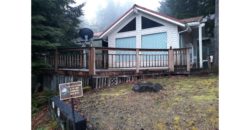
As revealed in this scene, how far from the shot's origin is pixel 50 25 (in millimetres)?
2439

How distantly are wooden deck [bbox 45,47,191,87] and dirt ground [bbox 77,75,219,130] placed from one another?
39 centimetres

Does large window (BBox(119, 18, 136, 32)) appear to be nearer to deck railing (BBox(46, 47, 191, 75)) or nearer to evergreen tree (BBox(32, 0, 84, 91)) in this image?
deck railing (BBox(46, 47, 191, 75))

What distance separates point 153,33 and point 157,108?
4.66ft

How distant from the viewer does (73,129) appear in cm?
201

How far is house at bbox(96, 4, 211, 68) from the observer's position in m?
2.75

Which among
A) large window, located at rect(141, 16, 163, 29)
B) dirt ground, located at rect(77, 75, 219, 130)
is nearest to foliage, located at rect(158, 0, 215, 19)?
dirt ground, located at rect(77, 75, 219, 130)

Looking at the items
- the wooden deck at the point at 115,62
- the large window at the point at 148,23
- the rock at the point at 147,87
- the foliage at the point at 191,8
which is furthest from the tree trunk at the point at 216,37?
the large window at the point at 148,23

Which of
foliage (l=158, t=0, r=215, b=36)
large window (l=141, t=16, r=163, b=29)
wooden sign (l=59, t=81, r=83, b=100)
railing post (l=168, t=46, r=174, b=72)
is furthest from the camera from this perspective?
large window (l=141, t=16, r=163, b=29)

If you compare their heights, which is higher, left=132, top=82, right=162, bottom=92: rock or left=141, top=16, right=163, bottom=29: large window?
left=141, top=16, right=163, bottom=29: large window

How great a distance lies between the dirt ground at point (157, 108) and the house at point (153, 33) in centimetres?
41

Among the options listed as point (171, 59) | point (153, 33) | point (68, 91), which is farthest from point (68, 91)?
point (153, 33)
